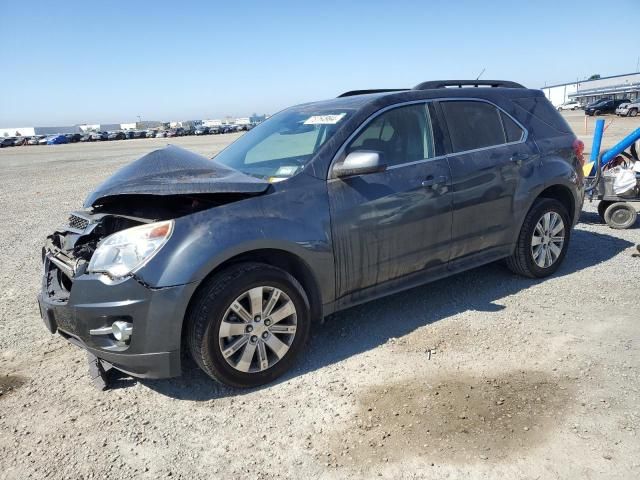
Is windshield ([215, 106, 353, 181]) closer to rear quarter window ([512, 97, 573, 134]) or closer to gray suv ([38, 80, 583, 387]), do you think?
gray suv ([38, 80, 583, 387])

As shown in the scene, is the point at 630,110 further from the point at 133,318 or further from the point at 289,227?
the point at 133,318

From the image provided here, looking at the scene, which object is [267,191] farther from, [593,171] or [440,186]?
[593,171]

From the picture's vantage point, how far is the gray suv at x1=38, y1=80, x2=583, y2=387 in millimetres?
2871

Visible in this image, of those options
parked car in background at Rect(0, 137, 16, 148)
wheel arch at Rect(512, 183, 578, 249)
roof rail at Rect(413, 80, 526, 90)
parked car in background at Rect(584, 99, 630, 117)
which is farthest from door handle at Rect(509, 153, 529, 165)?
parked car in background at Rect(0, 137, 16, 148)

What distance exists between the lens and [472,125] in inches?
168

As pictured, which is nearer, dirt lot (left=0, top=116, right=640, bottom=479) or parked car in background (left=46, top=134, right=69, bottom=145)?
dirt lot (left=0, top=116, right=640, bottom=479)

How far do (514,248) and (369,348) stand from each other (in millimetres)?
1904

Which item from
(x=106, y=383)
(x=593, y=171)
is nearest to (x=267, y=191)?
(x=106, y=383)

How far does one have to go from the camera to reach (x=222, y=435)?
2.76m

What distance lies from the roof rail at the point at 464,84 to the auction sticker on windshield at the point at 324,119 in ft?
2.88

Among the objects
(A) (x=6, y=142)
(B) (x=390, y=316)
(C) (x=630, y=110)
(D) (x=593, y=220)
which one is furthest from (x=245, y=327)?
(A) (x=6, y=142)

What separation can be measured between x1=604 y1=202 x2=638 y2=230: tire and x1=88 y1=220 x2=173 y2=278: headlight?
20.1ft

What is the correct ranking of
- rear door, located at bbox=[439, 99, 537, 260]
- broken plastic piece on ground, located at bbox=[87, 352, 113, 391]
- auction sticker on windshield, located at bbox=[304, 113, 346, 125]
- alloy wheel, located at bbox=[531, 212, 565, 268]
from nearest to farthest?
broken plastic piece on ground, located at bbox=[87, 352, 113, 391] → auction sticker on windshield, located at bbox=[304, 113, 346, 125] → rear door, located at bbox=[439, 99, 537, 260] → alloy wheel, located at bbox=[531, 212, 565, 268]

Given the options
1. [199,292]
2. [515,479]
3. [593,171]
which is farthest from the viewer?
[593,171]
